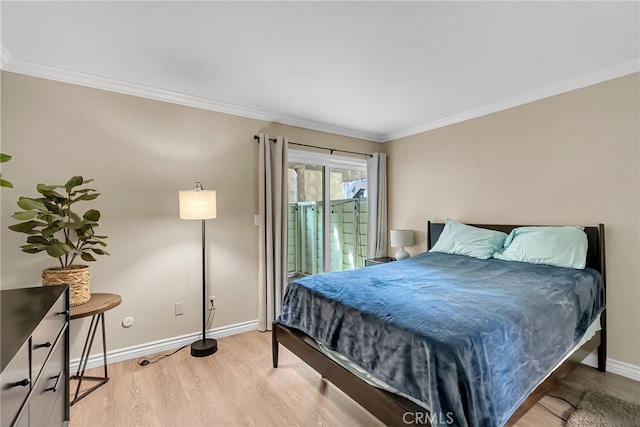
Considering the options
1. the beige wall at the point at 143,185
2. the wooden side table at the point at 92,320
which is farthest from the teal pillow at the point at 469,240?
the wooden side table at the point at 92,320

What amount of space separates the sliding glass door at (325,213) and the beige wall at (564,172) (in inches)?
43.5

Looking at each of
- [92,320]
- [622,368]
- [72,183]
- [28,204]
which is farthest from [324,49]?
[622,368]

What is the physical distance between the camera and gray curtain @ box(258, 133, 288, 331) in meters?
3.34

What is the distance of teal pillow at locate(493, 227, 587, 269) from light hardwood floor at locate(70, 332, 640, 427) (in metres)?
0.94

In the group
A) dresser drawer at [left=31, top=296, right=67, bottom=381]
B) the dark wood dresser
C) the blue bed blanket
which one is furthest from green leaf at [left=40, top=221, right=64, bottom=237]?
the blue bed blanket

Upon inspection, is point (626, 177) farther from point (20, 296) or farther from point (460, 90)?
point (20, 296)

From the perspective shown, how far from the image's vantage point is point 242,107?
10.7 ft

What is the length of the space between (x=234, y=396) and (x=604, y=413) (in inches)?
96.9

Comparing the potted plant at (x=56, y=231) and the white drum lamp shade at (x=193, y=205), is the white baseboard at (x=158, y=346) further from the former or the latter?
the white drum lamp shade at (x=193, y=205)

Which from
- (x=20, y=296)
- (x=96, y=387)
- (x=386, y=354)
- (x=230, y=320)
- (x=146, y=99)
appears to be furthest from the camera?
(x=230, y=320)

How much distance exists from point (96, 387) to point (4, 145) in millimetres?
1951

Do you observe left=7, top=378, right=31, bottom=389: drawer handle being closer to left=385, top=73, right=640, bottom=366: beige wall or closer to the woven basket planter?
the woven basket planter

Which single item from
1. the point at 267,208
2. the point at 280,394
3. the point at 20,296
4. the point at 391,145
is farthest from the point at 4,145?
the point at 391,145

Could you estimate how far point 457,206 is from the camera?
12.0 feet
